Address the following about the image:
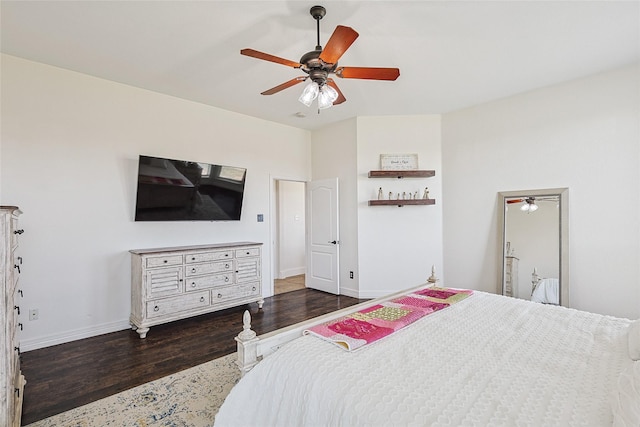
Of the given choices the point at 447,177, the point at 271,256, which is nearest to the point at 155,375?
the point at 271,256

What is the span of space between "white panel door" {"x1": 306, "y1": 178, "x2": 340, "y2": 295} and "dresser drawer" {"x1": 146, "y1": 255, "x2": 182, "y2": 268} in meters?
2.39

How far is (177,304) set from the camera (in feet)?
11.7

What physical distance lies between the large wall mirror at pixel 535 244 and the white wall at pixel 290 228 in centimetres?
405

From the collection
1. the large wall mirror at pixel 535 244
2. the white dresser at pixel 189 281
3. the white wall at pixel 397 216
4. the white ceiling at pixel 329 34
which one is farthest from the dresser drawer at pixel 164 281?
the large wall mirror at pixel 535 244

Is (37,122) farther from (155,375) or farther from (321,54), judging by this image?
(321,54)

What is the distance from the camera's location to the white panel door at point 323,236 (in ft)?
16.6

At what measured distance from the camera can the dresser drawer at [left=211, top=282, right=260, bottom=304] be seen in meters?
3.89

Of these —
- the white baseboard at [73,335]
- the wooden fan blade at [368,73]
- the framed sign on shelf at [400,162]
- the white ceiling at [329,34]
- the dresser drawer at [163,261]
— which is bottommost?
the white baseboard at [73,335]

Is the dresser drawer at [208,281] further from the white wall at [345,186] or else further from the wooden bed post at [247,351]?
the wooden bed post at [247,351]

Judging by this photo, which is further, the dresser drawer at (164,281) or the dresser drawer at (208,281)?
the dresser drawer at (208,281)

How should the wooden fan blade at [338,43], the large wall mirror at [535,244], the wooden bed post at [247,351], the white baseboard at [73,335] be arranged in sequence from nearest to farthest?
the wooden bed post at [247,351] < the wooden fan blade at [338,43] < the white baseboard at [73,335] < the large wall mirror at [535,244]

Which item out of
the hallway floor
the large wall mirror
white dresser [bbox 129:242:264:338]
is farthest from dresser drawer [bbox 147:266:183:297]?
the large wall mirror

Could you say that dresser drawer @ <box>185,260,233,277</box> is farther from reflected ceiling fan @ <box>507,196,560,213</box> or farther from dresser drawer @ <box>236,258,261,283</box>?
reflected ceiling fan @ <box>507,196,560,213</box>

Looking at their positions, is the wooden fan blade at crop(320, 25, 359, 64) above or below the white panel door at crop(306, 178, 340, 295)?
above
